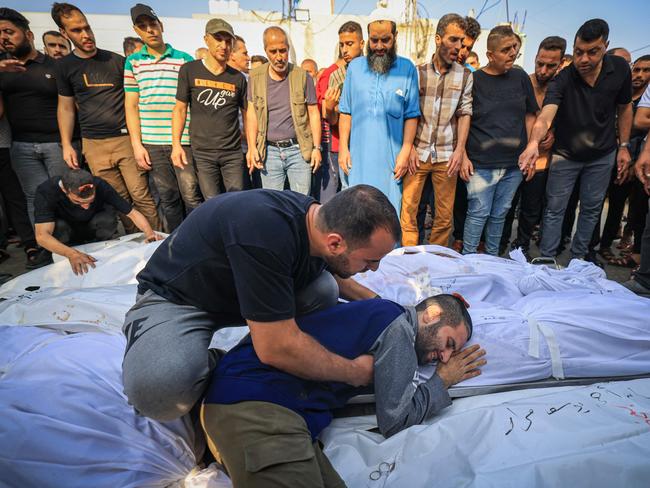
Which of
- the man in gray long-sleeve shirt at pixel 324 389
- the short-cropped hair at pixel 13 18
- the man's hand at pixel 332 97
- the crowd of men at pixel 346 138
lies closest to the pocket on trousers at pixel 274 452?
the man in gray long-sleeve shirt at pixel 324 389

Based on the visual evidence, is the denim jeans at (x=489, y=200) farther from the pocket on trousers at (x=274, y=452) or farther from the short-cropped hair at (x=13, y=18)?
the short-cropped hair at (x=13, y=18)

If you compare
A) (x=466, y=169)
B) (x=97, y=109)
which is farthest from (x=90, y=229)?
(x=466, y=169)

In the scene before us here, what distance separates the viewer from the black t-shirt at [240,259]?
134cm

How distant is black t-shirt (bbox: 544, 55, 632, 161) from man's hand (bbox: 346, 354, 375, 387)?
3.06 m

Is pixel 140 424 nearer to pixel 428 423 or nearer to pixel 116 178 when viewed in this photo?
pixel 428 423

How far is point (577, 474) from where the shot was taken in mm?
1195

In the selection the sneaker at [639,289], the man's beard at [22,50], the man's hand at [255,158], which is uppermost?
the man's beard at [22,50]

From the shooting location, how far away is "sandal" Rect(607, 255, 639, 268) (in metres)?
3.83

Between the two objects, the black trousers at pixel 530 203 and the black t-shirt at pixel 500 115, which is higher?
the black t-shirt at pixel 500 115

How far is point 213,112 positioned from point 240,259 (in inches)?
109

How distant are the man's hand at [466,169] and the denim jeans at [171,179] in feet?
8.80

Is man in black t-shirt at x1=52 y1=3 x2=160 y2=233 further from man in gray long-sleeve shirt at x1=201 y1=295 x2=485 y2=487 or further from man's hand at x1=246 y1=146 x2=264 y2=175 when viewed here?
man in gray long-sleeve shirt at x1=201 y1=295 x2=485 y2=487

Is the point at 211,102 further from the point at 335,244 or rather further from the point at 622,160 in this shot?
the point at 622,160

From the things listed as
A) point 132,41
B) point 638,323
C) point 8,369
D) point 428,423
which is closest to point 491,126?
point 638,323
